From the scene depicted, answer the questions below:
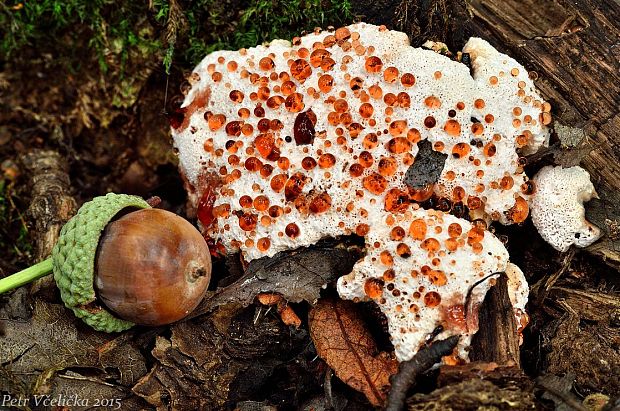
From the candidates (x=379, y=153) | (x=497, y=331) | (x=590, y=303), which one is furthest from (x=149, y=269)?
(x=590, y=303)

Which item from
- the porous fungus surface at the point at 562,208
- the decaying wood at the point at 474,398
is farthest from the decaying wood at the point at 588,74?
the decaying wood at the point at 474,398

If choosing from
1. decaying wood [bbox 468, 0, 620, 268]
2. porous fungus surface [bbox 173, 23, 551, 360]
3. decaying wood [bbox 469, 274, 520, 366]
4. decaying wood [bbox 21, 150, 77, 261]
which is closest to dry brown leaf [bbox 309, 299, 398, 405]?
porous fungus surface [bbox 173, 23, 551, 360]

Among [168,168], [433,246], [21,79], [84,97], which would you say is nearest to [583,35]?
[433,246]

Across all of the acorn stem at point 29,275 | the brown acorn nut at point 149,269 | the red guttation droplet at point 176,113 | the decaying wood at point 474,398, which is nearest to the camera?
Result: the decaying wood at point 474,398

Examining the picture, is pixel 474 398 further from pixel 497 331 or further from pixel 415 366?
pixel 497 331

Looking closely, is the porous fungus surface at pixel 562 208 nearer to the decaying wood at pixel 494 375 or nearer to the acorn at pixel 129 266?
the decaying wood at pixel 494 375

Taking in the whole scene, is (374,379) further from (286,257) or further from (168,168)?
(168,168)

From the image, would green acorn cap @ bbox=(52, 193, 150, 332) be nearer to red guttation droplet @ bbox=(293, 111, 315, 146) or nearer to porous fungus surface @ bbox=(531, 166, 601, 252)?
red guttation droplet @ bbox=(293, 111, 315, 146)
